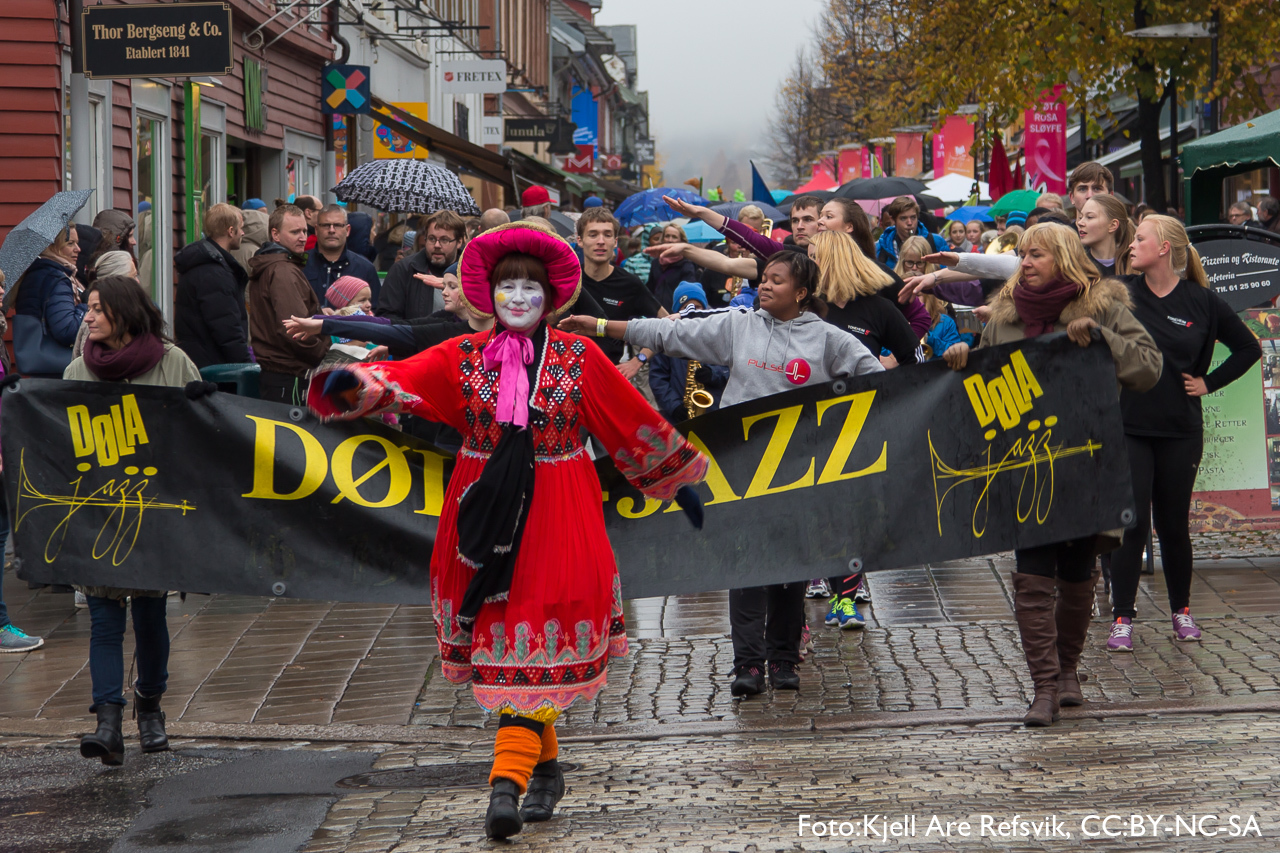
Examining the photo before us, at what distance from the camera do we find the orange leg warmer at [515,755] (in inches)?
191

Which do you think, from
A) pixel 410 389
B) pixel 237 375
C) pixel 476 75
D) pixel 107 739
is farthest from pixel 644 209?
pixel 410 389

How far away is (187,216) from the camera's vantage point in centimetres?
1603

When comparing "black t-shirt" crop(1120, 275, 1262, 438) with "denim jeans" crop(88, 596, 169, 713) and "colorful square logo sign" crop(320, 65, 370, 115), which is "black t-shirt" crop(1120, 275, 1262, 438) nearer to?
"denim jeans" crop(88, 596, 169, 713)

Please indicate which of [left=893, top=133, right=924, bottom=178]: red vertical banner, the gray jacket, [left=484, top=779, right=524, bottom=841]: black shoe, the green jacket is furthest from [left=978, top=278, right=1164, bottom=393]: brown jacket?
[left=893, top=133, right=924, bottom=178]: red vertical banner

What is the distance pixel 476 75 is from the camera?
93.2ft

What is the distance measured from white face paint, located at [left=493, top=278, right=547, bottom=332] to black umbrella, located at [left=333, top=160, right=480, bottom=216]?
9158 mm

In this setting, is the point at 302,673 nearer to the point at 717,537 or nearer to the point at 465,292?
the point at 717,537

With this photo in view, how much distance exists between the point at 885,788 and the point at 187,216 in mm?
12471

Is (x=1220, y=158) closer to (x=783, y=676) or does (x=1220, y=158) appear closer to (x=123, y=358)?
(x=783, y=676)

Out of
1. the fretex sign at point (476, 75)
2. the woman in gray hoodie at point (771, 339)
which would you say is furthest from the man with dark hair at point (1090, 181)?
the fretex sign at point (476, 75)

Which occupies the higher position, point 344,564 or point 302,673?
point 344,564

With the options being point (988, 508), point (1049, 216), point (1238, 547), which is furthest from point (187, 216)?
point (988, 508)

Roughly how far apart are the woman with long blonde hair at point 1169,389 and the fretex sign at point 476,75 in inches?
855

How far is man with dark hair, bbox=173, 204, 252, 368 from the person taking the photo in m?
9.26
